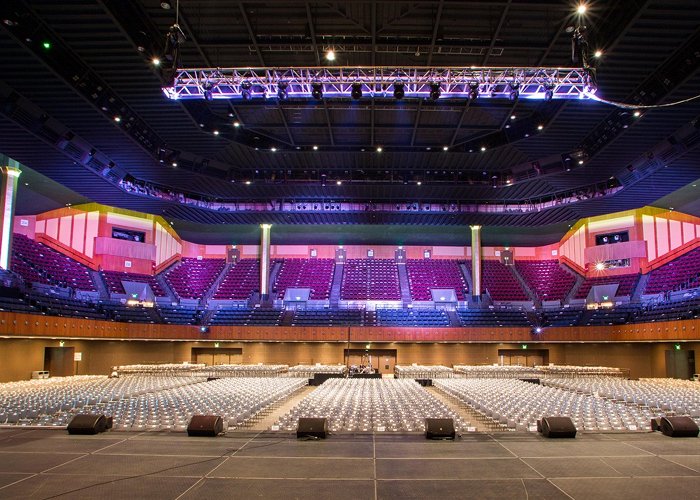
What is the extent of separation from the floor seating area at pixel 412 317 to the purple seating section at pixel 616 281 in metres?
9.54

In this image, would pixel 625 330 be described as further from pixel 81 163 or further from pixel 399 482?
pixel 81 163

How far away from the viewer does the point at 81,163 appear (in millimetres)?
20953

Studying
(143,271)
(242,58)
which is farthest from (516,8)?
(143,271)

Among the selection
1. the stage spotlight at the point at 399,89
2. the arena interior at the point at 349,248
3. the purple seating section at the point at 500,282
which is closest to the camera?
the arena interior at the point at 349,248

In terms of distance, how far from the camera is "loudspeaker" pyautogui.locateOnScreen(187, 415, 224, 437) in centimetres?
954

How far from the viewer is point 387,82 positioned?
598 inches

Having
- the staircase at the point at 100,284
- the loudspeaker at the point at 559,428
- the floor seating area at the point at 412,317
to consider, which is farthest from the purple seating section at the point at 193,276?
the loudspeaker at the point at 559,428

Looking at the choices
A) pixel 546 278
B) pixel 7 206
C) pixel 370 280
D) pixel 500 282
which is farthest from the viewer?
pixel 370 280

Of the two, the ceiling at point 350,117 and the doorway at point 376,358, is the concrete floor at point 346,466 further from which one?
the doorway at point 376,358

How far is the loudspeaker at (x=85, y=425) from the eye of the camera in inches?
373

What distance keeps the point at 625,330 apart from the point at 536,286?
984cm

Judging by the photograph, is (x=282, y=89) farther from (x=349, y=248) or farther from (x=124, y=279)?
(x=349, y=248)

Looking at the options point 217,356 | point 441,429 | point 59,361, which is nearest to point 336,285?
point 217,356

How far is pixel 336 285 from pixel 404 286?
5.14 metres
